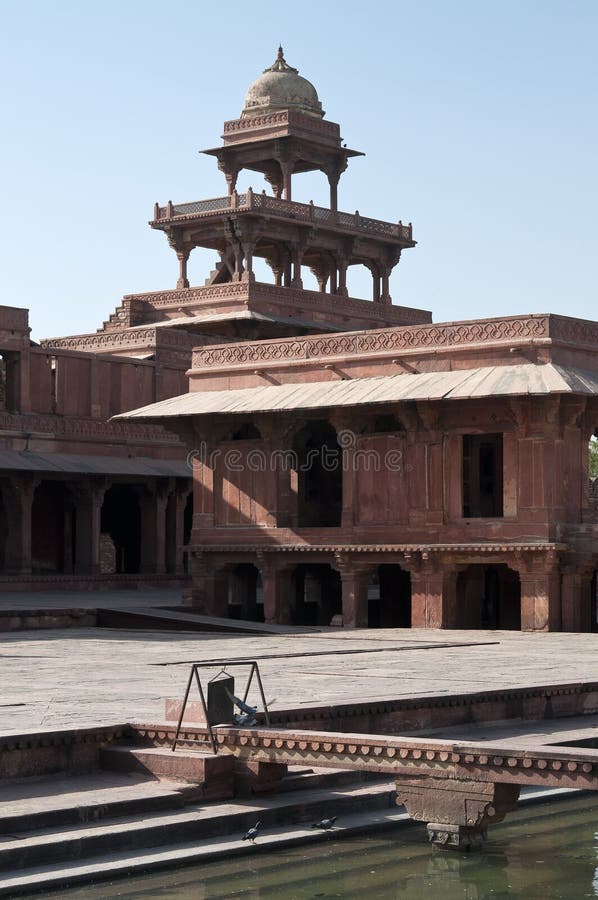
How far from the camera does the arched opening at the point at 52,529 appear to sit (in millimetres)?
37750

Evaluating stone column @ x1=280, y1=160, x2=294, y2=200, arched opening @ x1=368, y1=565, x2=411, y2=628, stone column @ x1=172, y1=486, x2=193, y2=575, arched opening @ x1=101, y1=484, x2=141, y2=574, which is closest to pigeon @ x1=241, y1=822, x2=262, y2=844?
arched opening @ x1=368, y1=565, x2=411, y2=628

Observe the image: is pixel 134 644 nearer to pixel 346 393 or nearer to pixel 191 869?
pixel 346 393

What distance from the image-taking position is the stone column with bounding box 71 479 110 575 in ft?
119

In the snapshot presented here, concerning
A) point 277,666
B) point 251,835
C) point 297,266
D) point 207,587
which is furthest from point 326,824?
point 297,266

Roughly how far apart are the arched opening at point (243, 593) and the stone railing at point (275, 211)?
1640 centimetres

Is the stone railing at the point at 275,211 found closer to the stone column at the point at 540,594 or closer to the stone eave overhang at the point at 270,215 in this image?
the stone eave overhang at the point at 270,215

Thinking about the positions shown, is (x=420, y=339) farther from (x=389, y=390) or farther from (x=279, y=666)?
(x=279, y=666)

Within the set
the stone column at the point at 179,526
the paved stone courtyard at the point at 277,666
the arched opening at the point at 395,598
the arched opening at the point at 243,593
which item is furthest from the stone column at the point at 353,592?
the stone column at the point at 179,526

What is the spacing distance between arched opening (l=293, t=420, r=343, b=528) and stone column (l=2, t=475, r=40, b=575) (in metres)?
7.45

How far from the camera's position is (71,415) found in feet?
121

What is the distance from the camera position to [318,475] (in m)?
30.2

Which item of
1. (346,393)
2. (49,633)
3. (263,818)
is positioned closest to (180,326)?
(346,393)

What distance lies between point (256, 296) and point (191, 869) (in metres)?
34.5

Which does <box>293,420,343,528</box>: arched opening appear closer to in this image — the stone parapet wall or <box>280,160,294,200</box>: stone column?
the stone parapet wall
